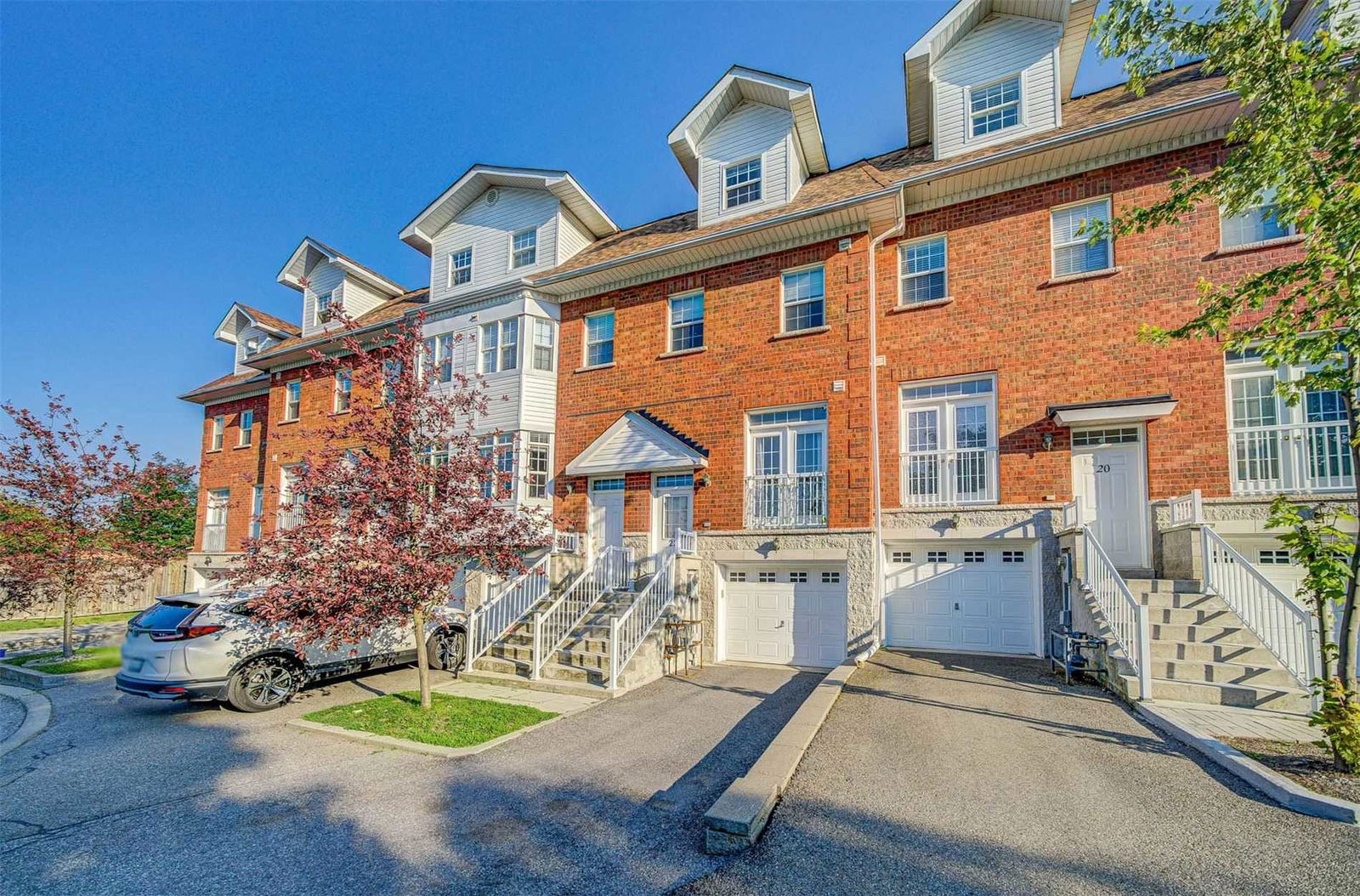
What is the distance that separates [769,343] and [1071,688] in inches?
312

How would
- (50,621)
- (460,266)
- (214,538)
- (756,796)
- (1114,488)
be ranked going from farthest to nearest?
(214,538) → (50,621) → (460,266) → (1114,488) → (756,796)

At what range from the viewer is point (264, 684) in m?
9.11

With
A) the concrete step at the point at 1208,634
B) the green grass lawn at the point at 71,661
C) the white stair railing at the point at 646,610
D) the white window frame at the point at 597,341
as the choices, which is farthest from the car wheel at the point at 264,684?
the concrete step at the point at 1208,634

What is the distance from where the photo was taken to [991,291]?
12297mm

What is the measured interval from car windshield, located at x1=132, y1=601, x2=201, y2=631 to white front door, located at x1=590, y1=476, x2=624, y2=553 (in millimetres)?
7473

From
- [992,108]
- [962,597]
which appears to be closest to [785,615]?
[962,597]

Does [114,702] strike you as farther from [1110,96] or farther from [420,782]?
[1110,96]

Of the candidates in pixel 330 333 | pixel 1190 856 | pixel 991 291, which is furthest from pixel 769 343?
pixel 330 333

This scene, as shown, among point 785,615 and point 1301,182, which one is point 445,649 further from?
point 1301,182

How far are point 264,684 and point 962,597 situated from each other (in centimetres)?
1124

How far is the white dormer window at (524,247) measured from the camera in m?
17.2

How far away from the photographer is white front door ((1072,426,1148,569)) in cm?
1091

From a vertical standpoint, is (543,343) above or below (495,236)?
below

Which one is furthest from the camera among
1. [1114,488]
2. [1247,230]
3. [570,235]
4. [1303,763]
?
[570,235]
